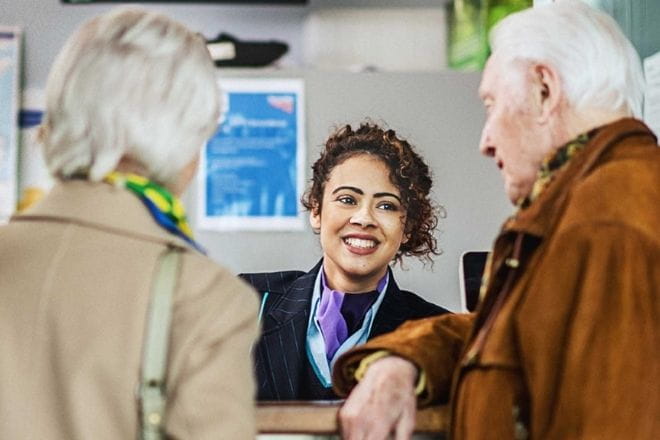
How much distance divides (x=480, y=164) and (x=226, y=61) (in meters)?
0.60

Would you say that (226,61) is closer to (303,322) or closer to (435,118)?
(435,118)

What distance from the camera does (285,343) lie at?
212cm

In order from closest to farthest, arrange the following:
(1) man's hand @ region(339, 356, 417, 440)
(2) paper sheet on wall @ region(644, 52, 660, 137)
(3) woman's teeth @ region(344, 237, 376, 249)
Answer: (1) man's hand @ region(339, 356, 417, 440) → (2) paper sheet on wall @ region(644, 52, 660, 137) → (3) woman's teeth @ region(344, 237, 376, 249)

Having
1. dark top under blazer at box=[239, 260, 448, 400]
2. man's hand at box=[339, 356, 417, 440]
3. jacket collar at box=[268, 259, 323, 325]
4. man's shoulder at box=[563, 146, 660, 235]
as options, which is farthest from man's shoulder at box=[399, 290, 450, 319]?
man's shoulder at box=[563, 146, 660, 235]

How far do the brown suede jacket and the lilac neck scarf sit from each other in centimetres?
78

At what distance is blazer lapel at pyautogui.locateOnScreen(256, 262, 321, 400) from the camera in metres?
2.08

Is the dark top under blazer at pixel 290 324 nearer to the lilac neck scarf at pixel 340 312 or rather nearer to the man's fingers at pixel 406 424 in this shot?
the lilac neck scarf at pixel 340 312

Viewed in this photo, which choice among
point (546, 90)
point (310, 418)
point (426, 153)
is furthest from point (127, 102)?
point (426, 153)

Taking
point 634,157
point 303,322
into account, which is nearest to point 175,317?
point 634,157

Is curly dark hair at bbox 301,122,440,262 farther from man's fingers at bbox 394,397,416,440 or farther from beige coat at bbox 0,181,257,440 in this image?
beige coat at bbox 0,181,257,440

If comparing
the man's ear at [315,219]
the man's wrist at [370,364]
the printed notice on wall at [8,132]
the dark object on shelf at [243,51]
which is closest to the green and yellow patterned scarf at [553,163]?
the man's wrist at [370,364]

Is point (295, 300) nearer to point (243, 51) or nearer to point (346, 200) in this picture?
point (346, 200)

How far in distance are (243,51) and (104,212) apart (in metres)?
1.63

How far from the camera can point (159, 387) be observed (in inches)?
44.0
